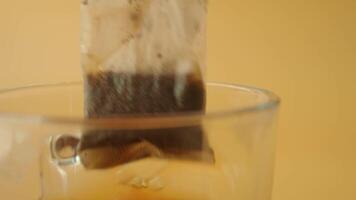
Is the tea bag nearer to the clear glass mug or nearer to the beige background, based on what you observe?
the clear glass mug

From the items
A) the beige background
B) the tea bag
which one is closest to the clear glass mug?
the tea bag

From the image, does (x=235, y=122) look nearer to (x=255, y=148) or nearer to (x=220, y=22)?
(x=255, y=148)

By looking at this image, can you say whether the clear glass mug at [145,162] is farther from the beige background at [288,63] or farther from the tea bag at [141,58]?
the beige background at [288,63]

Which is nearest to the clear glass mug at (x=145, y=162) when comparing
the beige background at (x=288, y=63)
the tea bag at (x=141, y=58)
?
the tea bag at (x=141, y=58)

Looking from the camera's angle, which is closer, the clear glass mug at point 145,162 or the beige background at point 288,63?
the clear glass mug at point 145,162

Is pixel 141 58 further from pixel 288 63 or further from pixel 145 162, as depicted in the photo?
pixel 288 63

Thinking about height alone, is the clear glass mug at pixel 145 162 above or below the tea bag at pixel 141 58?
below

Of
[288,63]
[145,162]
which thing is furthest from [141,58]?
[288,63]
